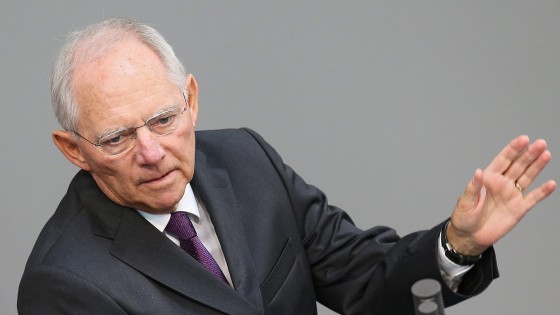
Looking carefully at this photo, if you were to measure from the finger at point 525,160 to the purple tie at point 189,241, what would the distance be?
0.69 meters

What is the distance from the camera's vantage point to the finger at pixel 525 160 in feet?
8.49

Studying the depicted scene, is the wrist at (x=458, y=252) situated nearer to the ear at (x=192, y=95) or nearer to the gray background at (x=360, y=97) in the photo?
the ear at (x=192, y=95)

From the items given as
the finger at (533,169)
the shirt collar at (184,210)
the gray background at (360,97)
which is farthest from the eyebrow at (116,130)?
the gray background at (360,97)

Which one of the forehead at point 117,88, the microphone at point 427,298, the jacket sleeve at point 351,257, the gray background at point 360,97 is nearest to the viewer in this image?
the microphone at point 427,298

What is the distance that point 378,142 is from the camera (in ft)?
13.3

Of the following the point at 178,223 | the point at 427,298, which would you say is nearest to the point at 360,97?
the point at 178,223

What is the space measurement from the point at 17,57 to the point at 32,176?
37 centimetres

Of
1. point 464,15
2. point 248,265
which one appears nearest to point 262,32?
point 464,15

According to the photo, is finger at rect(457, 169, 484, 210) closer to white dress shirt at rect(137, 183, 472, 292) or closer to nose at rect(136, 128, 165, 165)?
white dress shirt at rect(137, 183, 472, 292)

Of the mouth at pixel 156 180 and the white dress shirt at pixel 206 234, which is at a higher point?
the mouth at pixel 156 180

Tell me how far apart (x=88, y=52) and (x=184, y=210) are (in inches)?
16.9

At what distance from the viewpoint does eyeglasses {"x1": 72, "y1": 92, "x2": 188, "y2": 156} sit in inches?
106

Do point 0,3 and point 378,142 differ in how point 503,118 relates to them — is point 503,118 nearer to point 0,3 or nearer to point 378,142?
point 378,142

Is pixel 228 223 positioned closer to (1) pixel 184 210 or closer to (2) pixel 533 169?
(1) pixel 184 210
